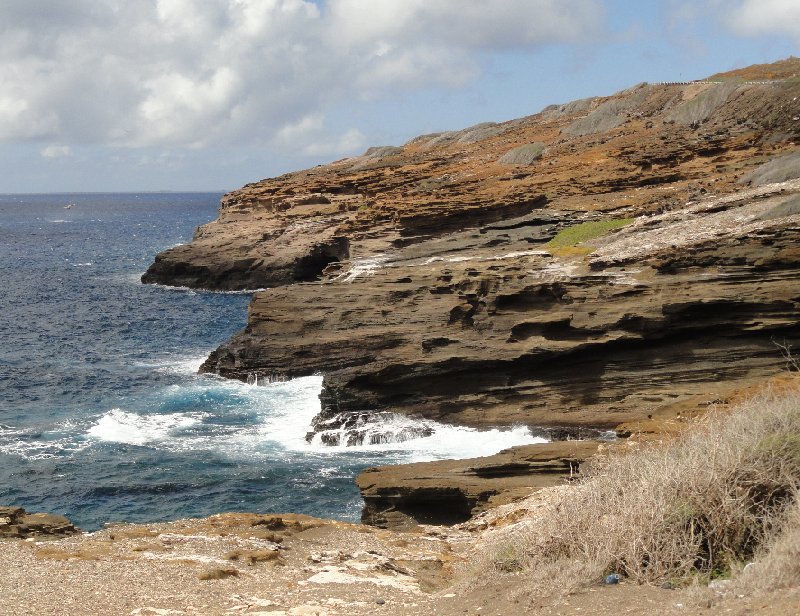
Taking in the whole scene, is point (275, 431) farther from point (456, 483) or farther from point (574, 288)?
point (456, 483)

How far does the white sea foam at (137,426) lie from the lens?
101 feet

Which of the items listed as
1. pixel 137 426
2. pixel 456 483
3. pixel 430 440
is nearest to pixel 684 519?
pixel 456 483

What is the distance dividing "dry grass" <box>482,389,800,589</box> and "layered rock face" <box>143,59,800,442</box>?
10555mm

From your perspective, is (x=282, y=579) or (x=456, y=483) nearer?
(x=282, y=579)

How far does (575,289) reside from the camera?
2803 centimetres

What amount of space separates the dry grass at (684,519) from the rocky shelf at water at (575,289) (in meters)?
9.78

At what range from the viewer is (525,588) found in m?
10.4

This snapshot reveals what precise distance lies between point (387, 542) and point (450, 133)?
8166 cm

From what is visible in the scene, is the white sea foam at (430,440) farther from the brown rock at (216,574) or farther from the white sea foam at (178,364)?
the brown rock at (216,574)

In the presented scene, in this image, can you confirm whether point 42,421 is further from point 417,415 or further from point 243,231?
point 243,231

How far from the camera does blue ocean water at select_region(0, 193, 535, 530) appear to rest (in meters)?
25.2

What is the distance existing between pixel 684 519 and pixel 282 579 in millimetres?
5689

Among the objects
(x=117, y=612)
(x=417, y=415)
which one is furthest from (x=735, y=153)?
(x=117, y=612)

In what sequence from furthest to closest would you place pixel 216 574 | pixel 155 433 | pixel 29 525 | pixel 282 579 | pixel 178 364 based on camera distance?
pixel 178 364
pixel 155 433
pixel 29 525
pixel 282 579
pixel 216 574
